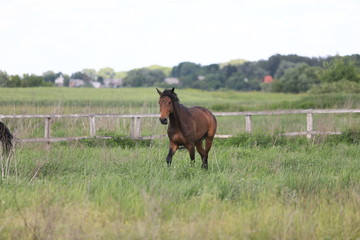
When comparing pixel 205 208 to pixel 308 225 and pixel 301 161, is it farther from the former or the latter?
pixel 301 161

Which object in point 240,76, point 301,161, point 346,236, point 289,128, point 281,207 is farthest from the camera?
point 240,76

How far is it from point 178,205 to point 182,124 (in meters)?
3.70

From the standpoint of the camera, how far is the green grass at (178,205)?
5375 millimetres

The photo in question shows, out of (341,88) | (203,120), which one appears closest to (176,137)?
(203,120)

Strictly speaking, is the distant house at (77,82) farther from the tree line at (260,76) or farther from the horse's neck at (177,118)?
the horse's neck at (177,118)

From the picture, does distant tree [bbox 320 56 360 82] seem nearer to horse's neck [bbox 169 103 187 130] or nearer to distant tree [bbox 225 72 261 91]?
horse's neck [bbox 169 103 187 130]

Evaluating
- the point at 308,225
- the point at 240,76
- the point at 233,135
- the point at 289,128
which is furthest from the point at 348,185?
the point at 240,76

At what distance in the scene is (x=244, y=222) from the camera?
5.72 metres

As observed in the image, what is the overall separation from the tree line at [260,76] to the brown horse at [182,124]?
1385 inches

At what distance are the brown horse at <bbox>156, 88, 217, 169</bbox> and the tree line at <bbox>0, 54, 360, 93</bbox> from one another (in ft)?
115

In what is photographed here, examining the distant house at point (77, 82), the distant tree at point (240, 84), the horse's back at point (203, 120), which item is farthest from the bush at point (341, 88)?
the distant house at point (77, 82)

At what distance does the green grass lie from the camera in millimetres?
5375

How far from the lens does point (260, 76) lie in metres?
154

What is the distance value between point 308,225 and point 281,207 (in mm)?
730
